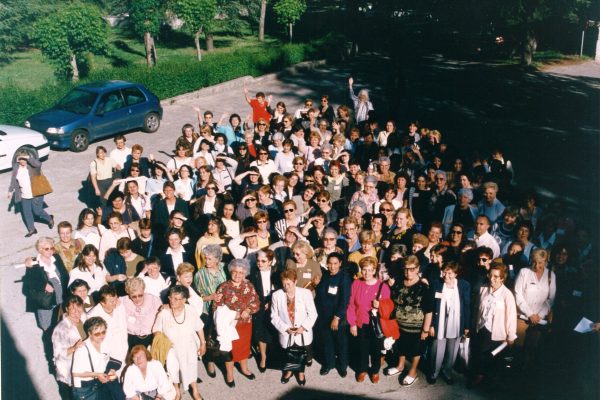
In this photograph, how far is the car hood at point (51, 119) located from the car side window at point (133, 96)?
65.2 inches

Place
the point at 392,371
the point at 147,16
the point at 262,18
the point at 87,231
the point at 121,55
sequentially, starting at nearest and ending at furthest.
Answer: the point at 392,371 < the point at 87,231 < the point at 147,16 < the point at 121,55 < the point at 262,18

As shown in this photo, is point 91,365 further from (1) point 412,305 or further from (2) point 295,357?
(1) point 412,305

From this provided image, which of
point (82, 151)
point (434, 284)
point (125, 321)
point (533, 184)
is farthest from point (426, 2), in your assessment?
point (125, 321)

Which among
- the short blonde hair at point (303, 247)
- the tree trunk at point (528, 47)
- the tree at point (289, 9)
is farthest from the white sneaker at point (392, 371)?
the tree trunk at point (528, 47)

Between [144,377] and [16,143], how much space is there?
34.9 ft

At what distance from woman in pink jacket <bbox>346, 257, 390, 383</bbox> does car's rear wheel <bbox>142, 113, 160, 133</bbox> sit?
41.1ft

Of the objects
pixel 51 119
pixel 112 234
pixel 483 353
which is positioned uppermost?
pixel 51 119

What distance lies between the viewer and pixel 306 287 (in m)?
7.36

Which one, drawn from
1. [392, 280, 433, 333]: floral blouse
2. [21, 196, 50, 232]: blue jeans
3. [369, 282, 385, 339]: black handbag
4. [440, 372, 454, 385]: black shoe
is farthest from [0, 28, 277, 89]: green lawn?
[440, 372, 454, 385]: black shoe

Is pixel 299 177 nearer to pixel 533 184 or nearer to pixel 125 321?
pixel 125 321

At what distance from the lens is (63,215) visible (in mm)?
12352

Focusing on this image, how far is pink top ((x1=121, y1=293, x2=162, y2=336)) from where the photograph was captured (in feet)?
22.2

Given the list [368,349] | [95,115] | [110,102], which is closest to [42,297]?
[368,349]

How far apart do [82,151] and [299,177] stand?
28.4 ft
